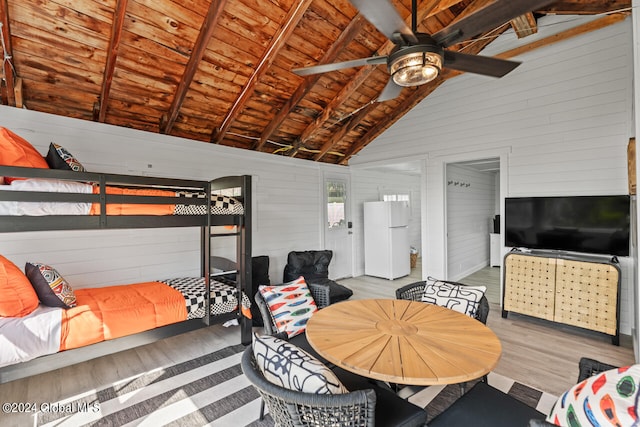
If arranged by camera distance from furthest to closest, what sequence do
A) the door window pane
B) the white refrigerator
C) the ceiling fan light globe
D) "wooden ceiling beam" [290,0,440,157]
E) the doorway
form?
1. the door window pane
2. the white refrigerator
3. the doorway
4. "wooden ceiling beam" [290,0,440,157]
5. the ceiling fan light globe

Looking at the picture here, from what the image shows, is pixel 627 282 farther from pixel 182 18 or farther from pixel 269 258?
pixel 182 18

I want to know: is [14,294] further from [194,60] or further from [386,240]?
[386,240]

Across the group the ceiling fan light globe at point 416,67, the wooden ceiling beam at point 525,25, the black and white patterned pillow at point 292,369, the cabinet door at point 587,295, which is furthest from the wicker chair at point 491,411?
the wooden ceiling beam at point 525,25

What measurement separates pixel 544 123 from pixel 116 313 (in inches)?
210

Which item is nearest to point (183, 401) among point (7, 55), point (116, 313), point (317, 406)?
point (116, 313)

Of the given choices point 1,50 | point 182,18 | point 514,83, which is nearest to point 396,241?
point 514,83

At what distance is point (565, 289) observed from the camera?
3.46 meters

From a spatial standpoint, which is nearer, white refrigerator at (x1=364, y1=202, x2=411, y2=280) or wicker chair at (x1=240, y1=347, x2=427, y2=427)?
wicker chair at (x1=240, y1=347, x2=427, y2=427)

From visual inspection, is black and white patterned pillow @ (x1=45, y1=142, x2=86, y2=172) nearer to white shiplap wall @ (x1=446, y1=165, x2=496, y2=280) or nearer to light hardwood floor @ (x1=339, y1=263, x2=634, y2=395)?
light hardwood floor @ (x1=339, y1=263, x2=634, y2=395)

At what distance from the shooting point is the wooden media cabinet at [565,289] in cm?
318

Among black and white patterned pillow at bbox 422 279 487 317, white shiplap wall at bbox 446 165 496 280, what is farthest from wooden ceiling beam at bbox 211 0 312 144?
white shiplap wall at bbox 446 165 496 280

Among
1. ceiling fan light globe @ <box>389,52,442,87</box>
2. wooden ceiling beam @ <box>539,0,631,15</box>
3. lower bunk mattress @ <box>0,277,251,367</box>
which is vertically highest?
wooden ceiling beam @ <box>539,0,631,15</box>

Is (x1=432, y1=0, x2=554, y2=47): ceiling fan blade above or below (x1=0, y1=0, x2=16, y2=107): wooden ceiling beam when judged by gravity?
below

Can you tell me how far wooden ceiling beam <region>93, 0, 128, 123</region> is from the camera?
98.2 inches
